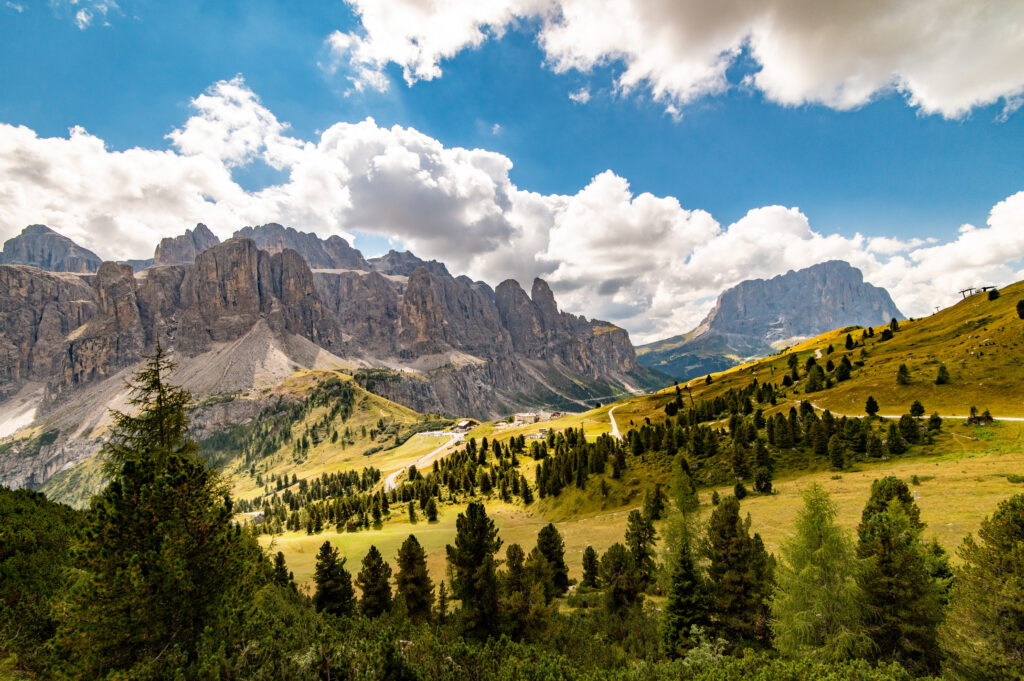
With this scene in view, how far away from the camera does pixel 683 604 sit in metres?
21.8

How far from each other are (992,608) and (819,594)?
5.05 meters

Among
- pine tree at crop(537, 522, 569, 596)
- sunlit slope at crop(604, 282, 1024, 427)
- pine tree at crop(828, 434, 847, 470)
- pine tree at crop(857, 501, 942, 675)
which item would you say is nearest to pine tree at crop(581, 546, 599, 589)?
pine tree at crop(537, 522, 569, 596)

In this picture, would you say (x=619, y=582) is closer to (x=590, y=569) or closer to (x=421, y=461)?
(x=590, y=569)

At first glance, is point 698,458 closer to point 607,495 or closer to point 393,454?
point 607,495

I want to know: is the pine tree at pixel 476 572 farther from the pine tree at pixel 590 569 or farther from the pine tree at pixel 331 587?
the pine tree at pixel 590 569

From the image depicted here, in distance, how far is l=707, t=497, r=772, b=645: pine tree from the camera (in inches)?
867

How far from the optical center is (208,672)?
11.2 meters

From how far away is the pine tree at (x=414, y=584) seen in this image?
1194 inches

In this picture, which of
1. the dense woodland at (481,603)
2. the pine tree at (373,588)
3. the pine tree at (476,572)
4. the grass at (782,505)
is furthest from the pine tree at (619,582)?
the pine tree at (373,588)

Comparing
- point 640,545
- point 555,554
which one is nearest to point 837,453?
point 640,545

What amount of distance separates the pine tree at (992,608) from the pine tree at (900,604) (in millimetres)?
1173

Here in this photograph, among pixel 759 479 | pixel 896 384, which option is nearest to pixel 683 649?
pixel 759 479

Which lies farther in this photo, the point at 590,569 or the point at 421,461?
the point at 421,461

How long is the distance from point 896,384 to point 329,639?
298 ft
